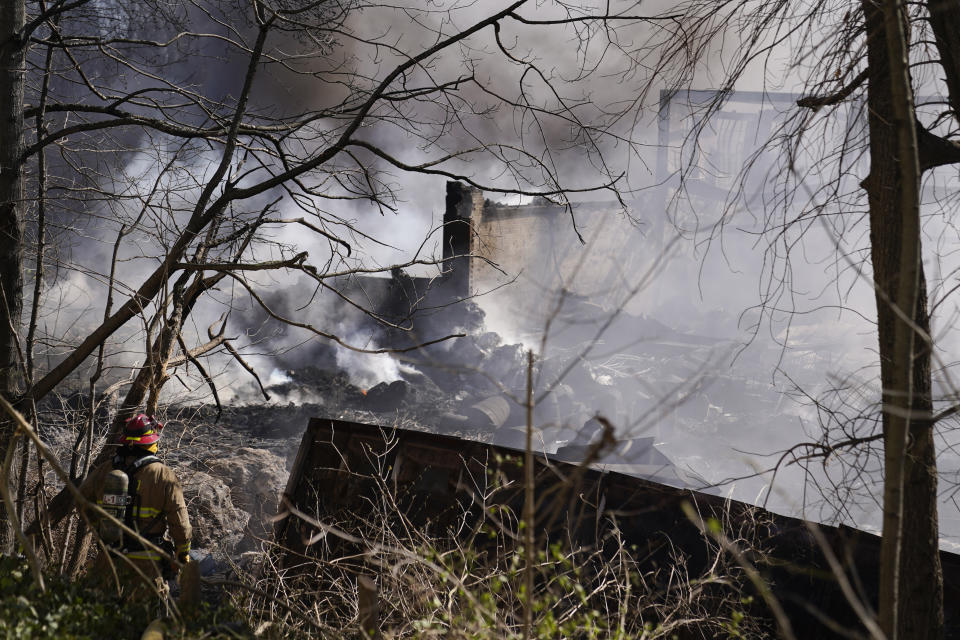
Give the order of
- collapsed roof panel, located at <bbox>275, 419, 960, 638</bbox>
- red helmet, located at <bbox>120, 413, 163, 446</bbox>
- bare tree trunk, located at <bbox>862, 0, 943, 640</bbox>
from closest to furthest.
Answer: bare tree trunk, located at <bbox>862, 0, 943, 640</bbox>
collapsed roof panel, located at <bbox>275, 419, 960, 638</bbox>
red helmet, located at <bbox>120, 413, 163, 446</bbox>

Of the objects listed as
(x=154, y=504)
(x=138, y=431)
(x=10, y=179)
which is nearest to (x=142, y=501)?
(x=154, y=504)

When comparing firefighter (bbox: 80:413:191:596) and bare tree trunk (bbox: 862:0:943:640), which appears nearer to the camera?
bare tree trunk (bbox: 862:0:943:640)

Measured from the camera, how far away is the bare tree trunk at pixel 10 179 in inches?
195

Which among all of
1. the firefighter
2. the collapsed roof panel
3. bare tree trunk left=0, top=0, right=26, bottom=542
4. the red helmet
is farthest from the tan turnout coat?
bare tree trunk left=0, top=0, right=26, bottom=542

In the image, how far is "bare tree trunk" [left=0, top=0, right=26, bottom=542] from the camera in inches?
195

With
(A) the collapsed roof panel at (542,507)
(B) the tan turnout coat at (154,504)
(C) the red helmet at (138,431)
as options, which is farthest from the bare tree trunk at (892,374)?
(C) the red helmet at (138,431)

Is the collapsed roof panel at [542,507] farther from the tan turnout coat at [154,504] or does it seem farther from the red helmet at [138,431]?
the red helmet at [138,431]

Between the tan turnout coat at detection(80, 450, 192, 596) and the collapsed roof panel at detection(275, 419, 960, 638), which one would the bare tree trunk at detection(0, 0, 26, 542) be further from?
the collapsed roof panel at detection(275, 419, 960, 638)

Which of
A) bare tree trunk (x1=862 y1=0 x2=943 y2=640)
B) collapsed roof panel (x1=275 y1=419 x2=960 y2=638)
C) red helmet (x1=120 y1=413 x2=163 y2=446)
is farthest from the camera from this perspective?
red helmet (x1=120 y1=413 x2=163 y2=446)

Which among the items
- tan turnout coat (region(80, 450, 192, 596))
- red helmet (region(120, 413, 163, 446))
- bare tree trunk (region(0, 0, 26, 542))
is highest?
bare tree trunk (region(0, 0, 26, 542))

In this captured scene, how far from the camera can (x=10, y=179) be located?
16.5ft

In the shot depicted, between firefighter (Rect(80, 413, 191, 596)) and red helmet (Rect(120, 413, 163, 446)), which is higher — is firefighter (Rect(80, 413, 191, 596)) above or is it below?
below

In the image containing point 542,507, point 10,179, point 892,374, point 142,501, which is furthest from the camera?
point 542,507

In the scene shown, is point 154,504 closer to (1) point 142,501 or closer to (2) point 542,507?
(1) point 142,501
